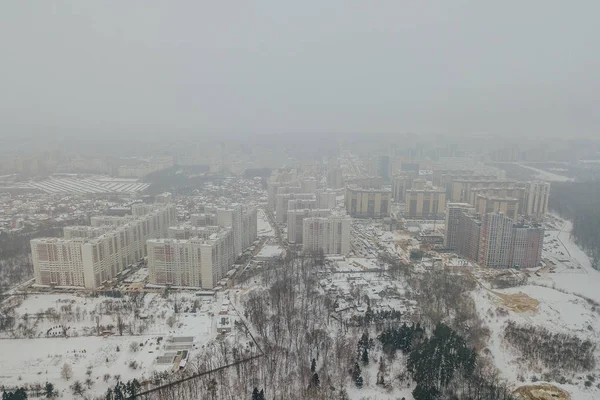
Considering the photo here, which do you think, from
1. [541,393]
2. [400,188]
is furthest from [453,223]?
[400,188]

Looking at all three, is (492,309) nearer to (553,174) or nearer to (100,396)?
(100,396)

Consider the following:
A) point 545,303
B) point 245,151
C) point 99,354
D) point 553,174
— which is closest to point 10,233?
point 99,354

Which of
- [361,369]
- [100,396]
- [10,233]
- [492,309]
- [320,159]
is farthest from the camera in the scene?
[320,159]

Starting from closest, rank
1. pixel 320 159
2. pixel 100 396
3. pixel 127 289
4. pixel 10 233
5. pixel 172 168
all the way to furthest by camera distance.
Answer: pixel 100 396, pixel 127 289, pixel 10 233, pixel 172 168, pixel 320 159

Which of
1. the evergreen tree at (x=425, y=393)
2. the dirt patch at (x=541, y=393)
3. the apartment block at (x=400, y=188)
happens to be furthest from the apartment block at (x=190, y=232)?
the apartment block at (x=400, y=188)

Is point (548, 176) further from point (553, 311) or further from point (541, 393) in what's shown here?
point (541, 393)

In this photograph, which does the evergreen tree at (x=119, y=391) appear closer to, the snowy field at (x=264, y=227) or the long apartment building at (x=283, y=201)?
the snowy field at (x=264, y=227)
